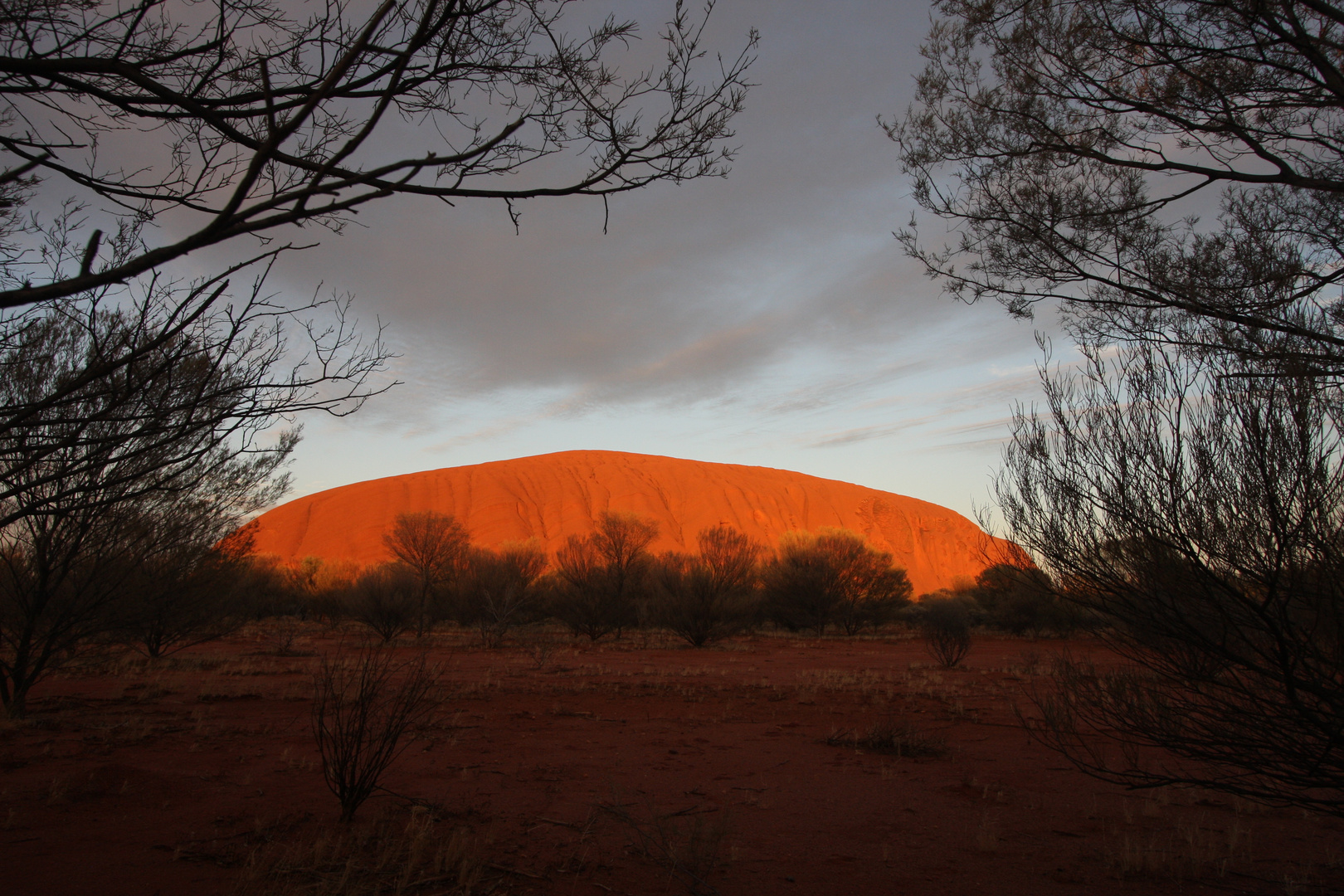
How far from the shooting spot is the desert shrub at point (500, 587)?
29.4 metres

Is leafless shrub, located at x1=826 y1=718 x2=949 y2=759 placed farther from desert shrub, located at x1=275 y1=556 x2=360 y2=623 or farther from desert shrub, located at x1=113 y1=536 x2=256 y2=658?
desert shrub, located at x1=275 y1=556 x2=360 y2=623

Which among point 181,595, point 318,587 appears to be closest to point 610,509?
point 318,587

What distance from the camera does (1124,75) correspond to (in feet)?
14.6

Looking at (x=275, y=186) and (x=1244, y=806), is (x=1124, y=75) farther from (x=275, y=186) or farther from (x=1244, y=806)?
(x=1244, y=806)

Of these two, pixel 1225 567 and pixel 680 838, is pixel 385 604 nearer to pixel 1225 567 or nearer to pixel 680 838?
pixel 680 838

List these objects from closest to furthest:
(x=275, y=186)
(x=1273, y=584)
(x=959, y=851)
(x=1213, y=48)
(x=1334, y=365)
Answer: (x=275, y=186) → (x=1273, y=584) → (x=1334, y=365) → (x=1213, y=48) → (x=959, y=851)

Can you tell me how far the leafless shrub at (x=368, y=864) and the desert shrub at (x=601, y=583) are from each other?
23841 millimetres

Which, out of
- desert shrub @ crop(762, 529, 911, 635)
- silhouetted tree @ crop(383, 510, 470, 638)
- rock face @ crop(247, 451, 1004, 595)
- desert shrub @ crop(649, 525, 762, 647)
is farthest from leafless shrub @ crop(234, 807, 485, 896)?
rock face @ crop(247, 451, 1004, 595)

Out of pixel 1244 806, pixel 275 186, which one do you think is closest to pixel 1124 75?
pixel 275 186

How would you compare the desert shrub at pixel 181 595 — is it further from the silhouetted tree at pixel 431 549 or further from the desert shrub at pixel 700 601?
the silhouetted tree at pixel 431 549

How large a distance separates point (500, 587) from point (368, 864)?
26789mm

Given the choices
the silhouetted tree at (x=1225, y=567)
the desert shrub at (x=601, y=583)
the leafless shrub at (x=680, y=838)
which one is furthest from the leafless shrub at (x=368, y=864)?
the desert shrub at (x=601, y=583)

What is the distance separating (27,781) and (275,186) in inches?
264

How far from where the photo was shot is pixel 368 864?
14.1ft
